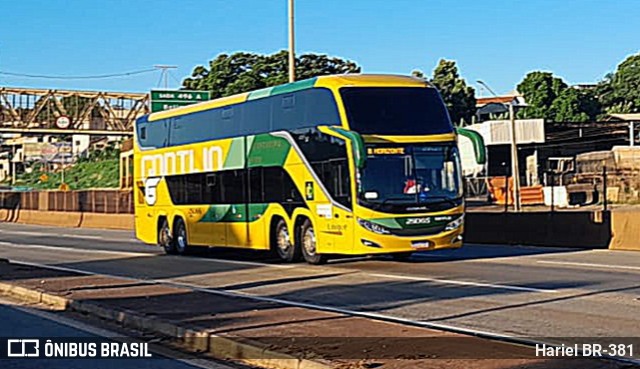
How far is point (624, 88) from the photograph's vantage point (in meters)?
118

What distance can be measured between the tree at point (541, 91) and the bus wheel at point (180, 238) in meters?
75.8

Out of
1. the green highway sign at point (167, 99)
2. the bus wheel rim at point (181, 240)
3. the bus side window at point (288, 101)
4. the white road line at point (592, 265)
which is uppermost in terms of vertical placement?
the green highway sign at point (167, 99)

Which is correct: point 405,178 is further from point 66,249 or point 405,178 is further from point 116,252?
point 66,249

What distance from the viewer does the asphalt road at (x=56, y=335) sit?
1044cm

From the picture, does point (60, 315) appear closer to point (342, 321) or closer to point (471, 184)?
point (342, 321)

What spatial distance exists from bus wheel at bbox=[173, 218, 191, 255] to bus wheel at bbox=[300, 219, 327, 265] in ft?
18.9

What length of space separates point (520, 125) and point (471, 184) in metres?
7.08

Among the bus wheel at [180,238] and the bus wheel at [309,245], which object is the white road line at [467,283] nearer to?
the bus wheel at [309,245]

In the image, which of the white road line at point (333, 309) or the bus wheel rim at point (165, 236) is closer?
the white road line at point (333, 309)

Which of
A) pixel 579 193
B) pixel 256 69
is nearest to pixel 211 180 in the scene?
pixel 579 193

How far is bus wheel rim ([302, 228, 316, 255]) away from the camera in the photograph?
72.1 feet

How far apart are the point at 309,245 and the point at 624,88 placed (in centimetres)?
10290

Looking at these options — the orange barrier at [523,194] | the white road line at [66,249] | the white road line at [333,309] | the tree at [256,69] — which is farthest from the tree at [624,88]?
the white road line at [333,309]

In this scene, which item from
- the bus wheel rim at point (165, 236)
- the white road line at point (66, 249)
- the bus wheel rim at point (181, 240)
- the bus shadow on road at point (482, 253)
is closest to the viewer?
the bus shadow on road at point (482, 253)
